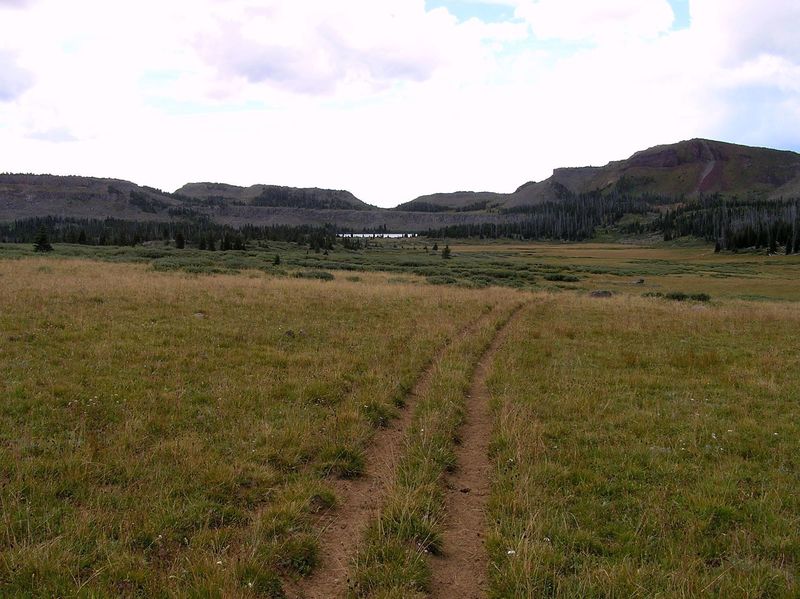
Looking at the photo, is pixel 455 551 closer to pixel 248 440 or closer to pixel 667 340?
pixel 248 440

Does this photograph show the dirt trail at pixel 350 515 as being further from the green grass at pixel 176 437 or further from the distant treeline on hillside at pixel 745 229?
the distant treeline on hillside at pixel 745 229

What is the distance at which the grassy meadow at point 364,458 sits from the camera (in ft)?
17.4

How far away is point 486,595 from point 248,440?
4.78m

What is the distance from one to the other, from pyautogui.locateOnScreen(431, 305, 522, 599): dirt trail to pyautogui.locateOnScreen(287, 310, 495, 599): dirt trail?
0.98 m

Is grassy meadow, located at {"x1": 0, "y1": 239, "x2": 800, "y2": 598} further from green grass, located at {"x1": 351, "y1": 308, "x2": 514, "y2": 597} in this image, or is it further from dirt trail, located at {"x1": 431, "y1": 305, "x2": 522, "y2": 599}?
dirt trail, located at {"x1": 431, "y1": 305, "x2": 522, "y2": 599}

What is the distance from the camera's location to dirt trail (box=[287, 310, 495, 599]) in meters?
5.27

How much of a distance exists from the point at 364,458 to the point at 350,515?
5.08ft

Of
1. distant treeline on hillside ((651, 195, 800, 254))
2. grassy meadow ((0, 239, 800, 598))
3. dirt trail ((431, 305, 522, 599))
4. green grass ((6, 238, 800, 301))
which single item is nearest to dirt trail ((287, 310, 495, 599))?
grassy meadow ((0, 239, 800, 598))

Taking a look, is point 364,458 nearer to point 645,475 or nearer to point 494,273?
point 645,475

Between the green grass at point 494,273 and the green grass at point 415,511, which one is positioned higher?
the green grass at point 494,273

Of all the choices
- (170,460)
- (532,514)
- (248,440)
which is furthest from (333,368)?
(532,514)

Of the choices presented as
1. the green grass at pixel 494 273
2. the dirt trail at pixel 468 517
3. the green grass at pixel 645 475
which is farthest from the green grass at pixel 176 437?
the green grass at pixel 494 273

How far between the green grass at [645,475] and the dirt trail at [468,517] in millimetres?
205

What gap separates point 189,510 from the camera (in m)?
6.24
